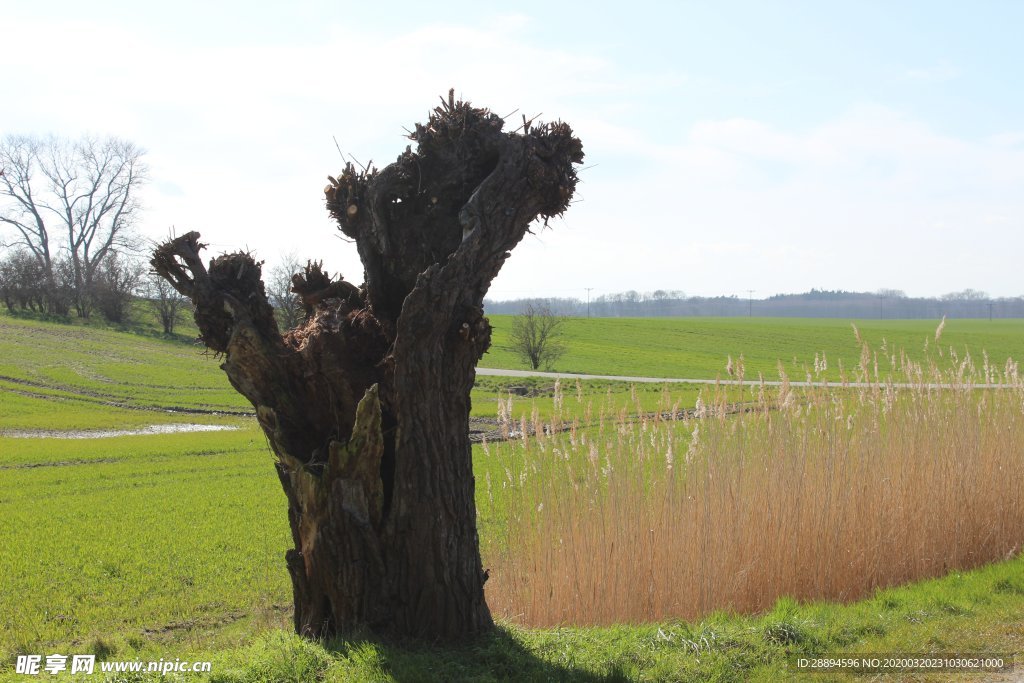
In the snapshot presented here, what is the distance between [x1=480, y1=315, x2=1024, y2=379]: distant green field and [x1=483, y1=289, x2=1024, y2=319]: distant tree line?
76.2m

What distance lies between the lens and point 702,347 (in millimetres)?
57500

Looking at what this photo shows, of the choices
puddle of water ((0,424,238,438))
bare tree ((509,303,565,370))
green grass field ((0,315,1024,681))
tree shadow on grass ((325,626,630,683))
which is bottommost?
puddle of water ((0,424,238,438))

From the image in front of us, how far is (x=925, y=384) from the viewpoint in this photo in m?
7.70

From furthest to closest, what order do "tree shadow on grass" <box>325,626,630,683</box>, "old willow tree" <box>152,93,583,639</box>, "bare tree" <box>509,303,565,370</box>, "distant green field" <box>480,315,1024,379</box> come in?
1. "distant green field" <box>480,315,1024,379</box>
2. "bare tree" <box>509,303,565,370</box>
3. "old willow tree" <box>152,93,583,639</box>
4. "tree shadow on grass" <box>325,626,630,683</box>

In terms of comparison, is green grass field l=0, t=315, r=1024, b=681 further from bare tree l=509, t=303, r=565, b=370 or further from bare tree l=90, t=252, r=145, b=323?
bare tree l=90, t=252, r=145, b=323

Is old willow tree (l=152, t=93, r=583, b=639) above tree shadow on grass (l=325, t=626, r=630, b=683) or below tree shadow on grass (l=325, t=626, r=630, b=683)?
above

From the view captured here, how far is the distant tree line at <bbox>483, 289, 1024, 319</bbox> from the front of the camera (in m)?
149

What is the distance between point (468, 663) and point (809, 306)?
551 ft

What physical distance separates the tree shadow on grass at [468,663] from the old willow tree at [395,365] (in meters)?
0.15

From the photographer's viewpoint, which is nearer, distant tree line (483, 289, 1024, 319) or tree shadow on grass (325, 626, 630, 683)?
tree shadow on grass (325, 626, 630, 683)

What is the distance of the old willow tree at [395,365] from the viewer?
4.37 m

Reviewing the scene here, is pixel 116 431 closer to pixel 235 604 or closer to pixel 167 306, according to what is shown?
pixel 235 604

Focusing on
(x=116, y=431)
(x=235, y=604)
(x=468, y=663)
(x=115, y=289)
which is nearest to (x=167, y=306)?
(x=115, y=289)

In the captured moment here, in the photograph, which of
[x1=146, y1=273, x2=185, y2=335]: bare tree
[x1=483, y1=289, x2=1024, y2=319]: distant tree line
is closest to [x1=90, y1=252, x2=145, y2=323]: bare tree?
[x1=146, y1=273, x2=185, y2=335]: bare tree
